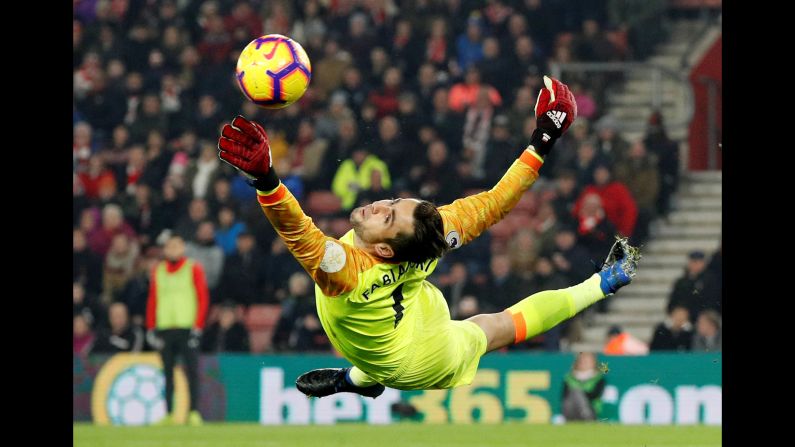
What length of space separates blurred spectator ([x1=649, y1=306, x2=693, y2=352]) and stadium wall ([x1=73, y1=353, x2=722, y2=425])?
45cm

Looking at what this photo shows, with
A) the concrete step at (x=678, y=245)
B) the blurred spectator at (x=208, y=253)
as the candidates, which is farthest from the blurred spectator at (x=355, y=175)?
the concrete step at (x=678, y=245)

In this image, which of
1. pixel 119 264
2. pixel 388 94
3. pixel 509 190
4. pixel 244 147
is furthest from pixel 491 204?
pixel 119 264

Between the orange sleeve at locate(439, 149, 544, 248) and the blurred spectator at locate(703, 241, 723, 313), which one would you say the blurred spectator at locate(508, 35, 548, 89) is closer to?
the blurred spectator at locate(703, 241, 723, 313)

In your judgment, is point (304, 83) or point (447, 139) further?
point (447, 139)

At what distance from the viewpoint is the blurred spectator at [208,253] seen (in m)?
16.4

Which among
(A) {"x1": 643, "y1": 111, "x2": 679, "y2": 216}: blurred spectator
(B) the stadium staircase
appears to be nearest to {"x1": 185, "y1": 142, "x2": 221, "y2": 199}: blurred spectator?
(B) the stadium staircase

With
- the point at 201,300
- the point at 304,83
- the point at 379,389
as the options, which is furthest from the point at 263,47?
the point at 201,300

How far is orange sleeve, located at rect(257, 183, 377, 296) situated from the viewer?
7609 millimetres

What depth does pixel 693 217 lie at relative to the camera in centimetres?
1692

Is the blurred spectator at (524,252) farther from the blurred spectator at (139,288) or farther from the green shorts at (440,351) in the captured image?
the green shorts at (440,351)

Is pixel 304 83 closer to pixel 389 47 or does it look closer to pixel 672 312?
pixel 672 312

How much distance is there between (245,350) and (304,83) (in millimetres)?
8068

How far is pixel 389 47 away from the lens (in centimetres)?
1800

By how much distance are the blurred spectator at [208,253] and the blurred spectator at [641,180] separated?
178 inches
